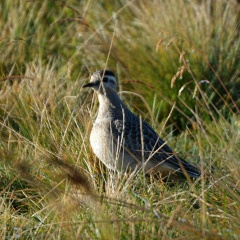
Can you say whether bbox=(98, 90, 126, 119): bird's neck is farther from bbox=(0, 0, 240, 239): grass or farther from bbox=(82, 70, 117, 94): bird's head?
bbox=(0, 0, 240, 239): grass

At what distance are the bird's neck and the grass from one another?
0.52ft

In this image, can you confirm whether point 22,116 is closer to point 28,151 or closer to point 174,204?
point 28,151

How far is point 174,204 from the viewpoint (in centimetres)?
466

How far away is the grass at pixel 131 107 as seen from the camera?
4.18m

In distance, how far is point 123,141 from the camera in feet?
18.7

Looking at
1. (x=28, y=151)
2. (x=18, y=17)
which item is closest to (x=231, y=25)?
(x=18, y=17)

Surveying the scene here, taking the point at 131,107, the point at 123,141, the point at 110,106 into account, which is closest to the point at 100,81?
the point at 110,106

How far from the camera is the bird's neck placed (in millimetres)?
6078

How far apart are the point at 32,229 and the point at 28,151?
147 centimetres

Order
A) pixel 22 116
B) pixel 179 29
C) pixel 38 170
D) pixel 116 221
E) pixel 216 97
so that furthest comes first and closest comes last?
1. pixel 179 29
2. pixel 216 97
3. pixel 22 116
4. pixel 38 170
5. pixel 116 221

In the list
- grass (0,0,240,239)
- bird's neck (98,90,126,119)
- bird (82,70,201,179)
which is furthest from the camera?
bird's neck (98,90,126,119)

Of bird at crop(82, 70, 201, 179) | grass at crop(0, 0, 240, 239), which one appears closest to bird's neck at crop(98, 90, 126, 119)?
bird at crop(82, 70, 201, 179)

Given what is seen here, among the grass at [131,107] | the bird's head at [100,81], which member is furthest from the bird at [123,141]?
the grass at [131,107]

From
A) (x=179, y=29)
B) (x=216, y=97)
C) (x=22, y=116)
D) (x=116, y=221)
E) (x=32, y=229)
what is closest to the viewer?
(x=116, y=221)
